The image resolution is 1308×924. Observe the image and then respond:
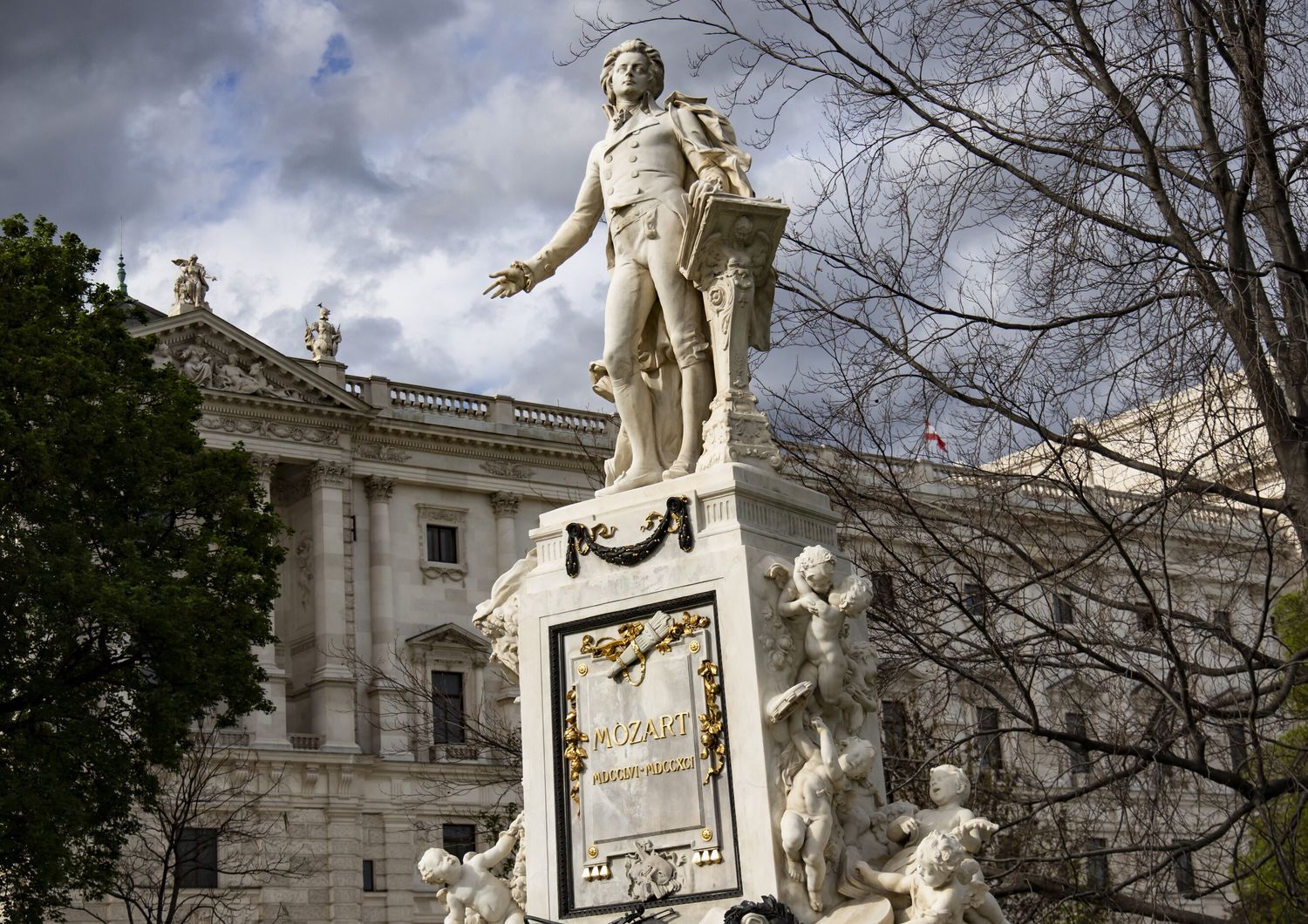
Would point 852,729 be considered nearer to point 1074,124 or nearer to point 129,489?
point 1074,124

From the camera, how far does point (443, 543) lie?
5031 cm

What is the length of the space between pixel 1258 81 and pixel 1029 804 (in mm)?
4712

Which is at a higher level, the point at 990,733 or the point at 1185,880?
the point at 990,733

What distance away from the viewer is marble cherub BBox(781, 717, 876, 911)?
8312 millimetres

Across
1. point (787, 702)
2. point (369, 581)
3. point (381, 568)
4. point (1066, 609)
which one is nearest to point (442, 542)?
point (381, 568)

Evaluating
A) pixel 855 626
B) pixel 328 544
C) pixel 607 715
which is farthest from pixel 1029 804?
pixel 328 544

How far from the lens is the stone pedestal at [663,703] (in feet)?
28.3

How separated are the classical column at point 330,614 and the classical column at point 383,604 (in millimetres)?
782

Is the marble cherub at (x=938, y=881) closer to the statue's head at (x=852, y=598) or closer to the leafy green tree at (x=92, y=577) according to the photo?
the statue's head at (x=852, y=598)

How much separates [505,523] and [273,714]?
8873 millimetres

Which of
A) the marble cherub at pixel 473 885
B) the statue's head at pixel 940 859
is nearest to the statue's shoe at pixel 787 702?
the statue's head at pixel 940 859

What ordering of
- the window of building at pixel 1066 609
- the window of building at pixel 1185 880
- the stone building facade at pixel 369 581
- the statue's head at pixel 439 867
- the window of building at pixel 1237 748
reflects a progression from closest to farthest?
1. the statue's head at pixel 439 867
2. the window of building at pixel 1185 880
3. the window of building at pixel 1237 748
4. the window of building at pixel 1066 609
5. the stone building facade at pixel 369 581

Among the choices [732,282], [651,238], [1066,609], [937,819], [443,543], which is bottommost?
[937,819]

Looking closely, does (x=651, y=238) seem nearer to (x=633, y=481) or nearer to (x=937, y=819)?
(x=633, y=481)
